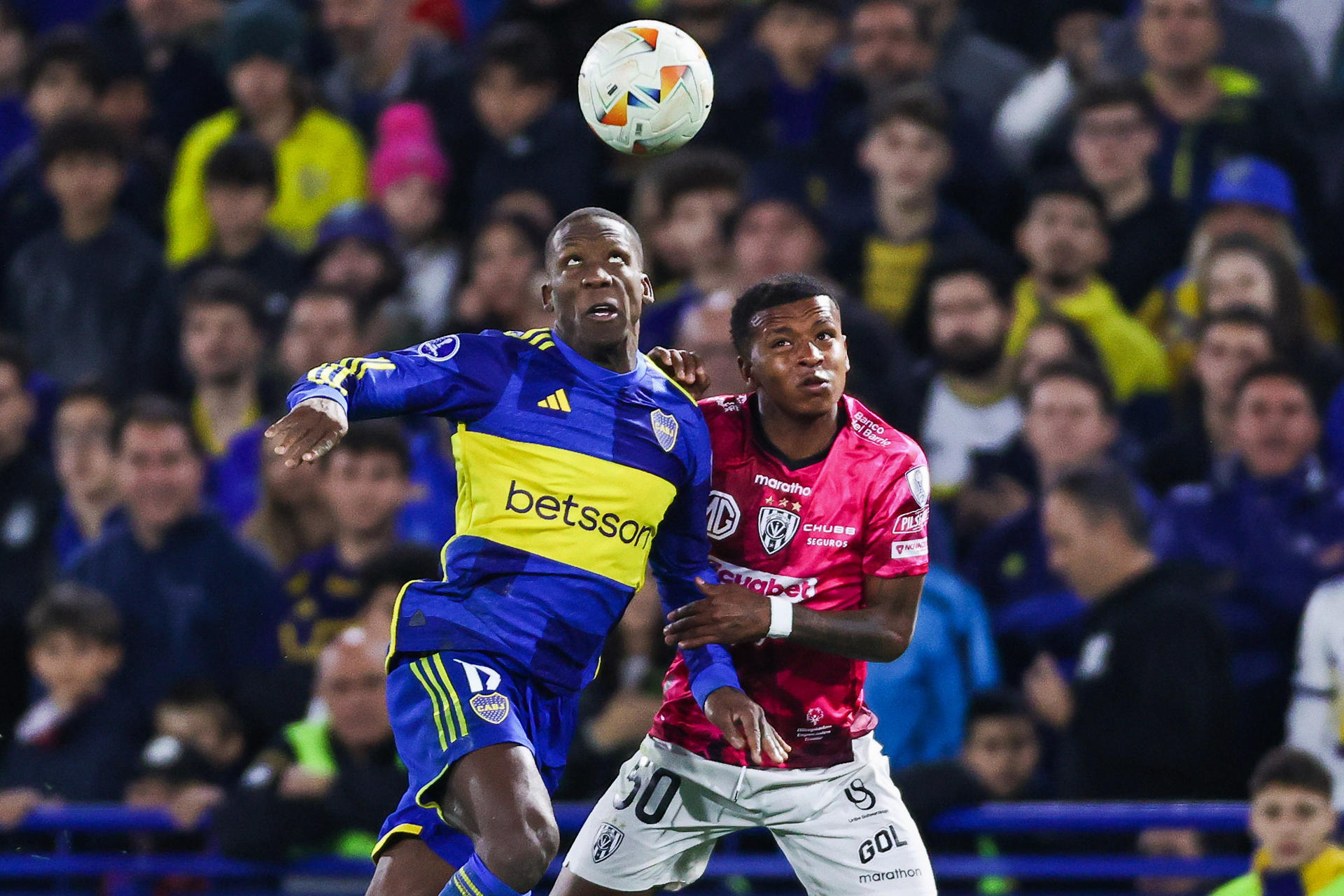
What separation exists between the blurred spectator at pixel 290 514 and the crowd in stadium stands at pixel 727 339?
0.02 metres

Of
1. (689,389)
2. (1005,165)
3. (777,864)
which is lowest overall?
(777,864)

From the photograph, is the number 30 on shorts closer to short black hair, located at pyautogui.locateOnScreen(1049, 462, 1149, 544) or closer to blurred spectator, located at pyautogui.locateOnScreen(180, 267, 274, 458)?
short black hair, located at pyautogui.locateOnScreen(1049, 462, 1149, 544)

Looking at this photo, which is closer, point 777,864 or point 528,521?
point 528,521

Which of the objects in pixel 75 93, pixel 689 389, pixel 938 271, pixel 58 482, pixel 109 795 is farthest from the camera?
pixel 75 93

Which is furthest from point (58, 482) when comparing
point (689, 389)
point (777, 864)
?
point (689, 389)

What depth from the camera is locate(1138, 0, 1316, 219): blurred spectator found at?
9.14m

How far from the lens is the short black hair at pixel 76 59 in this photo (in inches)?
451

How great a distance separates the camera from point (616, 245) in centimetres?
548

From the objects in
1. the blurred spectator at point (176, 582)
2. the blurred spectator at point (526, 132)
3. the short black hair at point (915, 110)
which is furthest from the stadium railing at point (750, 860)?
the blurred spectator at point (526, 132)

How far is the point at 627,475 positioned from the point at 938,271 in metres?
3.77

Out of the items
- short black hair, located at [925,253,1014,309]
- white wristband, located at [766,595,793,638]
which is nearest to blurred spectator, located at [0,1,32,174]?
short black hair, located at [925,253,1014,309]

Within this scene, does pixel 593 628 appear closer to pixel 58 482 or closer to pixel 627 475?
pixel 627 475

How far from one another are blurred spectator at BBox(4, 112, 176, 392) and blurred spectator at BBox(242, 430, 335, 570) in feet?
5.47

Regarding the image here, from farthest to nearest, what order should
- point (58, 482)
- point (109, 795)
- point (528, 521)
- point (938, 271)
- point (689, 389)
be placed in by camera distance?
point (58, 482)
point (938, 271)
point (109, 795)
point (689, 389)
point (528, 521)
